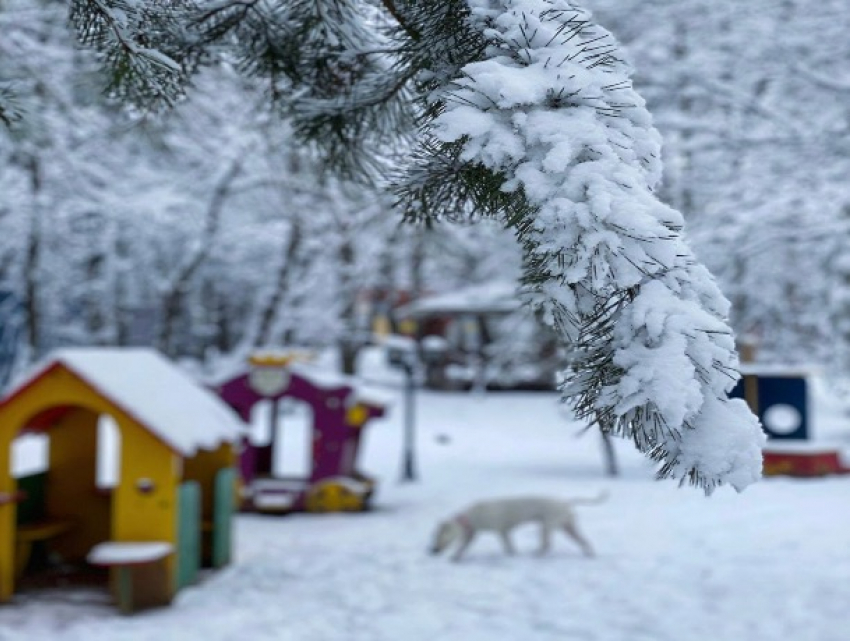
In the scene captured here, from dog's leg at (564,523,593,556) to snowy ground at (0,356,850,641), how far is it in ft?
0.24

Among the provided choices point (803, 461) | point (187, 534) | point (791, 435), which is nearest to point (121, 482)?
point (187, 534)

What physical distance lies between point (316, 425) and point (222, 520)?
10.2 ft

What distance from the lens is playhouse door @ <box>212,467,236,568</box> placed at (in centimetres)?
704

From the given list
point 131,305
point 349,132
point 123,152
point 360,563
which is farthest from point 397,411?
point 349,132

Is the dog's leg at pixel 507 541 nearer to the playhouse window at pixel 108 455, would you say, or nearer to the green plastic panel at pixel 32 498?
the green plastic panel at pixel 32 498

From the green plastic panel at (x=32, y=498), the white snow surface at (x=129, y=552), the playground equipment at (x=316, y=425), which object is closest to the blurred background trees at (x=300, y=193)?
the playground equipment at (x=316, y=425)

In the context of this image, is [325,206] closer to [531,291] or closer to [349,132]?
[349,132]

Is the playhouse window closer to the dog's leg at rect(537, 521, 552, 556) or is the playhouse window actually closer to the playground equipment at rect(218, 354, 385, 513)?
the playground equipment at rect(218, 354, 385, 513)

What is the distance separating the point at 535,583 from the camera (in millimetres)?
6293

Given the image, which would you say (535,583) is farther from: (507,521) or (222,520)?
(222,520)

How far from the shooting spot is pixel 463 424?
A: 59.1 feet

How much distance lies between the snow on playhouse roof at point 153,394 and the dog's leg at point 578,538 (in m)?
2.80

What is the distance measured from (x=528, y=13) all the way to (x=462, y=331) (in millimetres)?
23799

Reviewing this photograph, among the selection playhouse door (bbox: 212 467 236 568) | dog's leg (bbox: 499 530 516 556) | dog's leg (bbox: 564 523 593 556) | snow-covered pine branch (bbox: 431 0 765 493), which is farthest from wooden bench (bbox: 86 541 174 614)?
snow-covered pine branch (bbox: 431 0 765 493)
